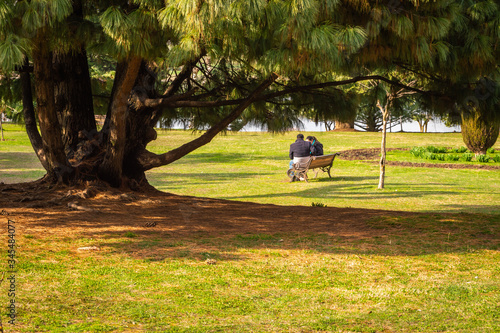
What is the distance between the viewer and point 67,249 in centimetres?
511

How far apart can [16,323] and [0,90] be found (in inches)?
276

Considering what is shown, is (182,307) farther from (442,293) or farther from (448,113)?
(448,113)

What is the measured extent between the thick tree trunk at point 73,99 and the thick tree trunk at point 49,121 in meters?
0.40

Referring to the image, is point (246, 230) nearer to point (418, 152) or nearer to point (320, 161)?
point (320, 161)

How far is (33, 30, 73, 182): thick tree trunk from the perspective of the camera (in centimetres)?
696

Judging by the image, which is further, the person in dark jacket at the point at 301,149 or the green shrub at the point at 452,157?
the green shrub at the point at 452,157

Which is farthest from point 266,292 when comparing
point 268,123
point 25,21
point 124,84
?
point 268,123

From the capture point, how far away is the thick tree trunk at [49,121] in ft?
22.8

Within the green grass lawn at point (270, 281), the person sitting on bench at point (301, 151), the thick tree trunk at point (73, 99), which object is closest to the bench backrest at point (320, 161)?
the person sitting on bench at point (301, 151)

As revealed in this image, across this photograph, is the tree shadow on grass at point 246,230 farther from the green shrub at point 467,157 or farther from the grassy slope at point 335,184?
the green shrub at point 467,157

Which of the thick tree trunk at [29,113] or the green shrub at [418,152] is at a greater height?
the thick tree trunk at [29,113]

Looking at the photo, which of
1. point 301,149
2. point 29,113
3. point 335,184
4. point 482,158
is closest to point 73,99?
point 29,113

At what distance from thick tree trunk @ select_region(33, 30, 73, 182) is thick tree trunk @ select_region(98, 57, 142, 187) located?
22.4 inches

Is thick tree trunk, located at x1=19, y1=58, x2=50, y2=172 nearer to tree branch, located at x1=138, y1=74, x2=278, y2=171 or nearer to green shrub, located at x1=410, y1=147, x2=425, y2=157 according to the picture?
tree branch, located at x1=138, y1=74, x2=278, y2=171
